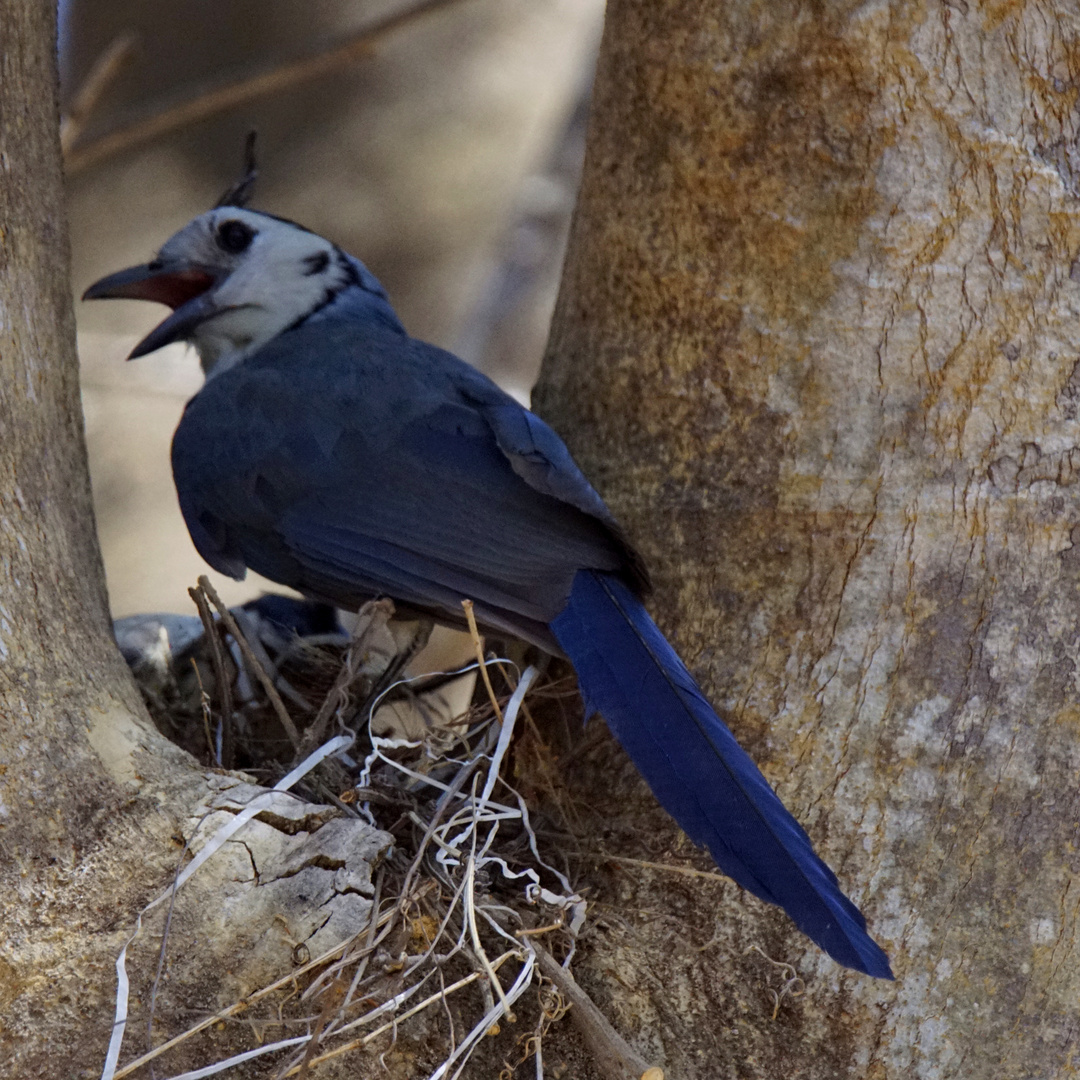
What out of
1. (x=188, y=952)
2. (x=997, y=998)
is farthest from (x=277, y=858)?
(x=997, y=998)

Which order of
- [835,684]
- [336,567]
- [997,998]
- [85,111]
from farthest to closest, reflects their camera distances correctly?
[85,111], [336,567], [835,684], [997,998]

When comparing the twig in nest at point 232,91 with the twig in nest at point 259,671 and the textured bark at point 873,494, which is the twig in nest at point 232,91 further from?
the twig in nest at point 259,671

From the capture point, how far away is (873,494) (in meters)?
1.84

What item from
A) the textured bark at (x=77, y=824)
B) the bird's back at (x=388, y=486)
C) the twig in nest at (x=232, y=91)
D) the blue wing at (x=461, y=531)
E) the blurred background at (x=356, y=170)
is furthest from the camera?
A: the blurred background at (x=356, y=170)

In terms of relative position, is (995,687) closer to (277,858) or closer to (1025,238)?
(1025,238)

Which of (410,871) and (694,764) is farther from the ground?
(694,764)

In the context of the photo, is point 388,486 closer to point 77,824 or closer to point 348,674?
point 348,674

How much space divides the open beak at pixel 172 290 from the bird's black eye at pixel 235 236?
0.07 m

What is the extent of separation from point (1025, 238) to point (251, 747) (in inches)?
54.5

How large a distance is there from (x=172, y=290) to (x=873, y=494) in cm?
168

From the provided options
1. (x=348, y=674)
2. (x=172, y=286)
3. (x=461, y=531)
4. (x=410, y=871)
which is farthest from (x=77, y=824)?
(x=172, y=286)

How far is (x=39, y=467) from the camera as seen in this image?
5.60 feet

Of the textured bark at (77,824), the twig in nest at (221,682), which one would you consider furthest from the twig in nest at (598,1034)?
the twig in nest at (221,682)

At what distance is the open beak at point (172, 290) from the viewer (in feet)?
9.16
